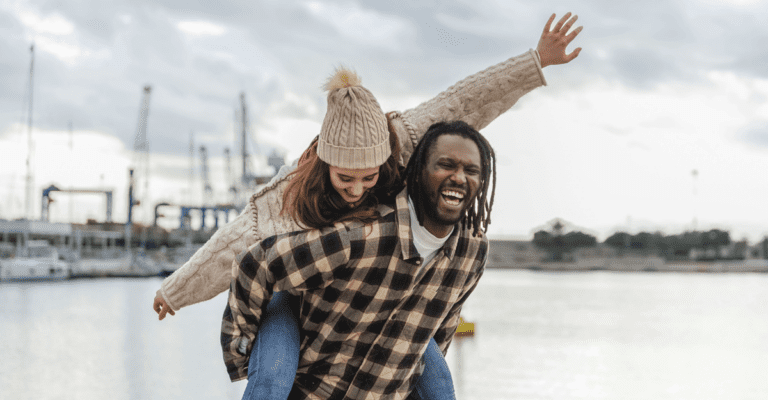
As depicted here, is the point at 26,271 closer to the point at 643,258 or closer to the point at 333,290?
the point at 333,290

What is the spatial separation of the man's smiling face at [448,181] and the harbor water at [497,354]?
8277 millimetres

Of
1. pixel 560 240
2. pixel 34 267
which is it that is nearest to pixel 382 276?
pixel 34 267

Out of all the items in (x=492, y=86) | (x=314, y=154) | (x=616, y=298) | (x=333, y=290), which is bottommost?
(x=616, y=298)

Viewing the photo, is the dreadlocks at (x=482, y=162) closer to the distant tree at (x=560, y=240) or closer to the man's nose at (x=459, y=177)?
the man's nose at (x=459, y=177)

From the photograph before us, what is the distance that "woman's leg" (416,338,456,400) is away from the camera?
8.82 ft

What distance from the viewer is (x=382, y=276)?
7.70 ft

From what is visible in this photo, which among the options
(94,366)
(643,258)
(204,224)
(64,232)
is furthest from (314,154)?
(643,258)

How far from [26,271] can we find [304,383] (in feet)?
157

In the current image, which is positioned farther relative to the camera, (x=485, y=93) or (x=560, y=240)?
(x=560, y=240)

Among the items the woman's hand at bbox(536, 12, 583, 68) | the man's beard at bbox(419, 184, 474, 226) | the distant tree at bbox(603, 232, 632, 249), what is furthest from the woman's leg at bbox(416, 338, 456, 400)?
the distant tree at bbox(603, 232, 632, 249)

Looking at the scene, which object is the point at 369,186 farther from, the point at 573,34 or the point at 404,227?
the point at 573,34

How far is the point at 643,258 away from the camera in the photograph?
9088 centimetres

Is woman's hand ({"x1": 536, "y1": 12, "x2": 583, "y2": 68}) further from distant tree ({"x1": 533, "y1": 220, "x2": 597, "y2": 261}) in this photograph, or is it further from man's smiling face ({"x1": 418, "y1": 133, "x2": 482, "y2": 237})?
distant tree ({"x1": 533, "y1": 220, "x2": 597, "y2": 261})

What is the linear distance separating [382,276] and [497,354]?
1353 centimetres
